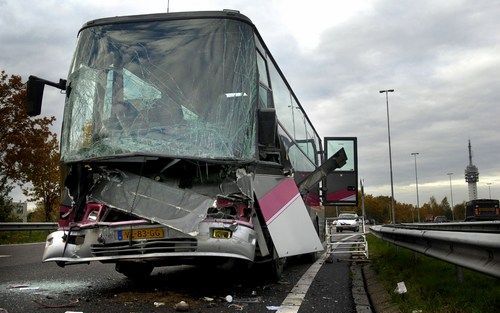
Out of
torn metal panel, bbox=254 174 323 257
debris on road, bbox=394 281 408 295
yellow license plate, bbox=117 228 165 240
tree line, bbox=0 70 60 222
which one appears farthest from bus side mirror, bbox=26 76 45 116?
tree line, bbox=0 70 60 222

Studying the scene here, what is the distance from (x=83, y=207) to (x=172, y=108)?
61.5 inches

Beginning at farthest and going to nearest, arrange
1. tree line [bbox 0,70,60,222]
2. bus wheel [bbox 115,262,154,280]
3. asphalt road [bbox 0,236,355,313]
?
tree line [bbox 0,70,60,222] < bus wheel [bbox 115,262,154,280] < asphalt road [bbox 0,236,355,313]

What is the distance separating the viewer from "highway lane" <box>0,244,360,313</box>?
5.34 meters

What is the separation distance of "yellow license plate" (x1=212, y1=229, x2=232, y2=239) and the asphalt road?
27.4 inches

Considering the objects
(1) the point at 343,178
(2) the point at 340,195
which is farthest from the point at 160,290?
(1) the point at 343,178

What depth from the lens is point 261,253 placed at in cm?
631

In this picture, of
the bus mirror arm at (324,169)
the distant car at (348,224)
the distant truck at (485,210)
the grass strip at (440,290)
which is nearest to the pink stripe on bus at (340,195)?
the distant car at (348,224)

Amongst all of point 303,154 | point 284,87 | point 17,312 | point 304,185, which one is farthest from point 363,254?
point 17,312

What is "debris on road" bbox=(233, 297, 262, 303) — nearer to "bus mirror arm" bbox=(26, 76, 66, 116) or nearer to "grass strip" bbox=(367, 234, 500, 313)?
"grass strip" bbox=(367, 234, 500, 313)

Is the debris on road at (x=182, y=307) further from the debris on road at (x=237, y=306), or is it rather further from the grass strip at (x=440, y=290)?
the grass strip at (x=440, y=290)

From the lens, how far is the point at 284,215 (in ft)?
22.1

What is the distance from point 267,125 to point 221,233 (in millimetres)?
1416

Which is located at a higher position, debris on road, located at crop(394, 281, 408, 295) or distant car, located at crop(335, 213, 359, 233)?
distant car, located at crop(335, 213, 359, 233)

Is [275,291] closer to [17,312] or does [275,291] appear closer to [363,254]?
[17,312]
